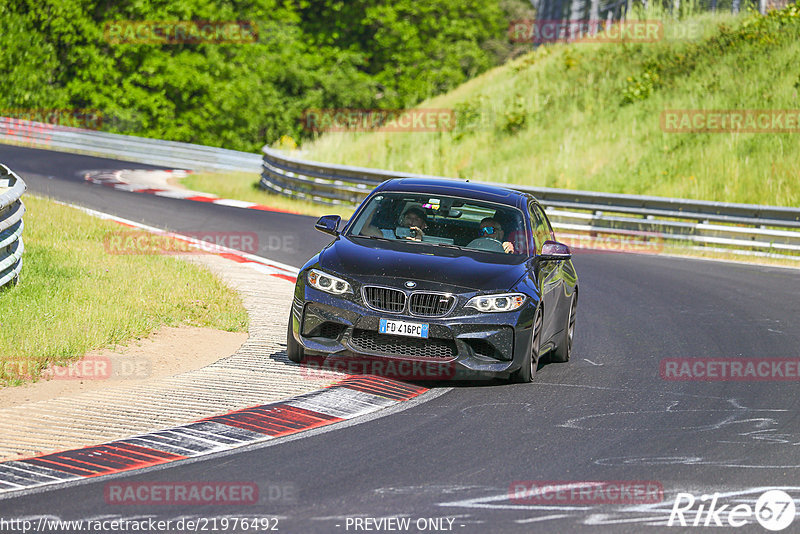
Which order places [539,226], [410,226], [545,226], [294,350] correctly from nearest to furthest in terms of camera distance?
[294,350] → [410,226] → [539,226] → [545,226]

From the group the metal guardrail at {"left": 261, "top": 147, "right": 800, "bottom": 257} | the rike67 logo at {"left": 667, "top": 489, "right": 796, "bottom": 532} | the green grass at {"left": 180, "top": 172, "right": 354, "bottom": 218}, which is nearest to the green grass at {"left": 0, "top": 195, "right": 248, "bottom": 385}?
the rike67 logo at {"left": 667, "top": 489, "right": 796, "bottom": 532}

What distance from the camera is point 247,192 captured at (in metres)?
30.9

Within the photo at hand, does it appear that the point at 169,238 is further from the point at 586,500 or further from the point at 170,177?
the point at 170,177

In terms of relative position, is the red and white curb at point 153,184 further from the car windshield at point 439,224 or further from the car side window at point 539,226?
the car windshield at point 439,224

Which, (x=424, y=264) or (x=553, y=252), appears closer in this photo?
(x=424, y=264)

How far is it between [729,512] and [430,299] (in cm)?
354

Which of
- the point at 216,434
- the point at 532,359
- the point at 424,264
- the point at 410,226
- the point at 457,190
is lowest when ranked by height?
the point at 216,434

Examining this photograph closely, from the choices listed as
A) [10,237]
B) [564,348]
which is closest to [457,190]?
[564,348]

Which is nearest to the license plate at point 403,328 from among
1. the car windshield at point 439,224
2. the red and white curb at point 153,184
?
the car windshield at point 439,224

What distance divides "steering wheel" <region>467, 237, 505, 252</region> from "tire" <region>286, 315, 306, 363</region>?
5.89 ft

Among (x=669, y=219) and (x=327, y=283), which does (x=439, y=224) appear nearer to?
(x=327, y=283)

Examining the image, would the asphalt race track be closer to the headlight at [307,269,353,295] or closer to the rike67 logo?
the rike67 logo

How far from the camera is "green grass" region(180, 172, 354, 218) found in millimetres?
26875

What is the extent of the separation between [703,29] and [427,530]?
32.6 m
